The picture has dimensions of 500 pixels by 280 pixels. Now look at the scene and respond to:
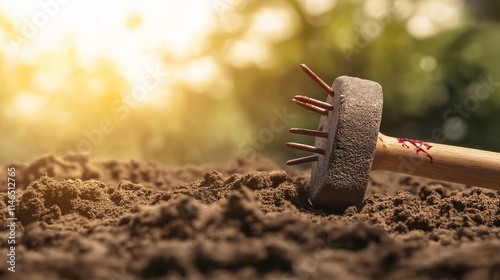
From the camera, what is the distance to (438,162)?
2.52 metres

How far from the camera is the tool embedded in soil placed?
92.0 inches

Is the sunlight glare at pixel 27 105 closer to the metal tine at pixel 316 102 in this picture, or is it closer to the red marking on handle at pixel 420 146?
the metal tine at pixel 316 102

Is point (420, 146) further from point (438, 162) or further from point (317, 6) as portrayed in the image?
point (317, 6)

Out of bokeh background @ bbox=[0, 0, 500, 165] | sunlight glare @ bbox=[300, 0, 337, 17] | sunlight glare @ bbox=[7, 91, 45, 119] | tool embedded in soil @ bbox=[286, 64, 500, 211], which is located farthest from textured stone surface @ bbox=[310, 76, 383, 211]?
sunlight glare @ bbox=[7, 91, 45, 119]

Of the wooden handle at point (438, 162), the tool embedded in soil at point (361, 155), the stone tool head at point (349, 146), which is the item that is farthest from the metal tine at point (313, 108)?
the wooden handle at point (438, 162)

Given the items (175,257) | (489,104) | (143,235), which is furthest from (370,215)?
(489,104)

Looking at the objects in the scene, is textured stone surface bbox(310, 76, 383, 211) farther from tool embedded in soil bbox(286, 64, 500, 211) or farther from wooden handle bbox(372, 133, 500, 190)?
wooden handle bbox(372, 133, 500, 190)

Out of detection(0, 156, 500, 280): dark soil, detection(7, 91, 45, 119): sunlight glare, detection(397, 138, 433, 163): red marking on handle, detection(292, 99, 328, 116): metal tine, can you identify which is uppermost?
detection(7, 91, 45, 119): sunlight glare

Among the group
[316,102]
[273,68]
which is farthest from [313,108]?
[273,68]

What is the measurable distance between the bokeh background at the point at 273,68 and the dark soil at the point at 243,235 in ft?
6.45

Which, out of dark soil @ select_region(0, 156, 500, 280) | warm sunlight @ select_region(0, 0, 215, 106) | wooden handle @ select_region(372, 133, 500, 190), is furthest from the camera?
warm sunlight @ select_region(0, 0, 215, 106)

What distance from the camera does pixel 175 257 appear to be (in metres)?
→ 1.40

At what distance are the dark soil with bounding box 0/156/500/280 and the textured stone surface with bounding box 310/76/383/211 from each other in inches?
3.3

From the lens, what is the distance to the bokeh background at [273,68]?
4.54 meters
